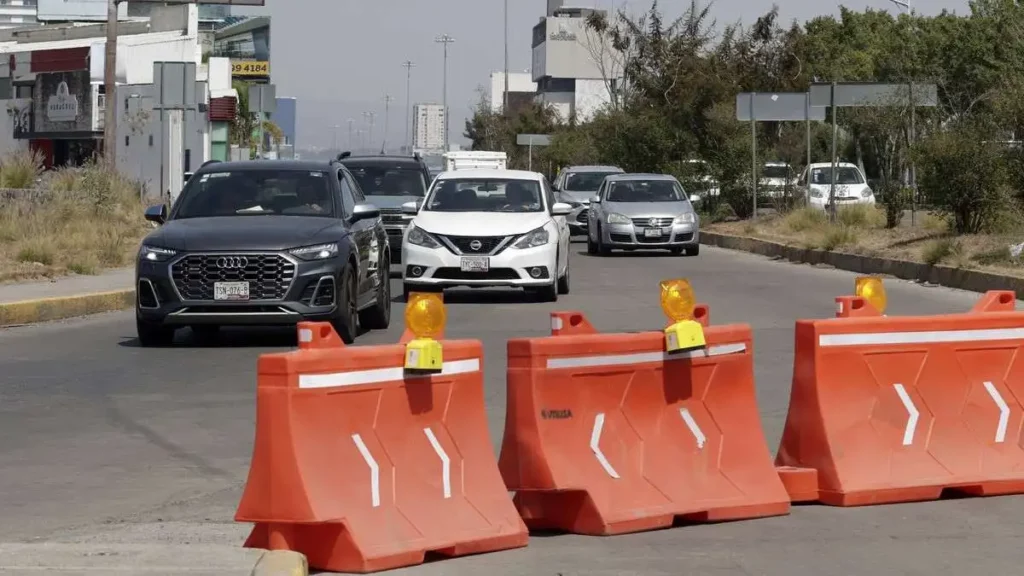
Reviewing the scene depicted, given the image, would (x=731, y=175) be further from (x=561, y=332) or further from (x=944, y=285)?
(x=561, y=332)

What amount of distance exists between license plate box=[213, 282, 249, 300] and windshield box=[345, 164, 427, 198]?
41.2 ft

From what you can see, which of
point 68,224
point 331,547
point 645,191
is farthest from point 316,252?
point 645,191

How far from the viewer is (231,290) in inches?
572

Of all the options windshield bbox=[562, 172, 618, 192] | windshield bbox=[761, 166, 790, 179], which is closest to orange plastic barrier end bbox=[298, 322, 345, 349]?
windshield bbox=[562, 172, 618, 192]

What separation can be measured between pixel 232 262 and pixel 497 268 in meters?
5.88

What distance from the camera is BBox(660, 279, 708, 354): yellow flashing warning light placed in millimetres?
7367

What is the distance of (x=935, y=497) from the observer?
8117 mm

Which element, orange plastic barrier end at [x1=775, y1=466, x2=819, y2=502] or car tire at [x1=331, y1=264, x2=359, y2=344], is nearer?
orange plastic barrier end at [x1=775, y1=466, x2=819, y2=502]

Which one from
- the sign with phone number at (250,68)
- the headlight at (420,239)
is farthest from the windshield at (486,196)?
the sign with phone number at (250,68)

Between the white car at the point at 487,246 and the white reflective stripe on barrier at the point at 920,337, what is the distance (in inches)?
470

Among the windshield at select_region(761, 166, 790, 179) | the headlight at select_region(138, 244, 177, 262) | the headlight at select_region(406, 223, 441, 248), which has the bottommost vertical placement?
the headlight at select_region(138, 244, 177, 262)

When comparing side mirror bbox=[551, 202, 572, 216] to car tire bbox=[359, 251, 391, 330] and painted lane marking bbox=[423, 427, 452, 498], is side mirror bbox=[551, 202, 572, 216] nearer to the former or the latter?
car tire bbox=[359, 251, 391, 330]

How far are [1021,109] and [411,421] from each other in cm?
1859

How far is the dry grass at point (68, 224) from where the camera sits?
75.1 ft
